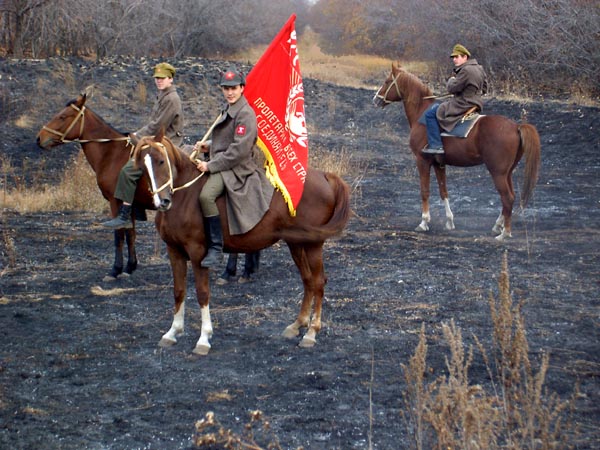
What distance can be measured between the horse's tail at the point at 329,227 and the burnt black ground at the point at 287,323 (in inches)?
38.6

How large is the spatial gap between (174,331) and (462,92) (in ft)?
20.7

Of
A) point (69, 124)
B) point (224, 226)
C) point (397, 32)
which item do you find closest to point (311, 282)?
point (224, 226)

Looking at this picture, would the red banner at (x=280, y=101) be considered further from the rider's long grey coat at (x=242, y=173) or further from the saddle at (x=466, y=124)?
the saddle at (x=466, y=124)

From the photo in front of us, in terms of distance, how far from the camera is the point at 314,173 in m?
7.29

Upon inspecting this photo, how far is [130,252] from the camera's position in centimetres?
947

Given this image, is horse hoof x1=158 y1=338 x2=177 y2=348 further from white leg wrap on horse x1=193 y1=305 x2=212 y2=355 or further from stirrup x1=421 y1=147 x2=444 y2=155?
stirrup x1=421 y1=147 x2=444 y2=155

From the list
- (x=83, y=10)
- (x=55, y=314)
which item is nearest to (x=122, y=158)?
(x=55, y=314)

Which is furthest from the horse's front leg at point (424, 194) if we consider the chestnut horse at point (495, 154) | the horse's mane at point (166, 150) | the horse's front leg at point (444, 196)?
the horse's mane at point (166, 150)

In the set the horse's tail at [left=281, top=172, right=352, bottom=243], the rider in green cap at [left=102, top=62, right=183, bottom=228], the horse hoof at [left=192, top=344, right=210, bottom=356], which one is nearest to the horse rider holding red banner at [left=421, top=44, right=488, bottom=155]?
the rider in green cap at [left=102, top=62, right=183, bottom=228]

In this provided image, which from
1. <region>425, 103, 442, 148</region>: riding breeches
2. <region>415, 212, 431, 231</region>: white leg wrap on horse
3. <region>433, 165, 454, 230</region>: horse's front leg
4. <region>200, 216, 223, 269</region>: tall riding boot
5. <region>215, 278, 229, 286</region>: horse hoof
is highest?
<region>425, 103, 442, 148</region>: riding breeches

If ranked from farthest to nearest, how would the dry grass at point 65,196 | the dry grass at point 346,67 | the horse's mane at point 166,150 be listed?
1. the dry grass at point 346,67
2. the dry grass at point 65,196
3. the horse's mane at point 166,150

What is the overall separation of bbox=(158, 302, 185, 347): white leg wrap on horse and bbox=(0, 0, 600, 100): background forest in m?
19.3

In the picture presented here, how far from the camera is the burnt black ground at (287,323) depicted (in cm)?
570

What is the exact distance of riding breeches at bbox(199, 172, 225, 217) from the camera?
682 centimetres
